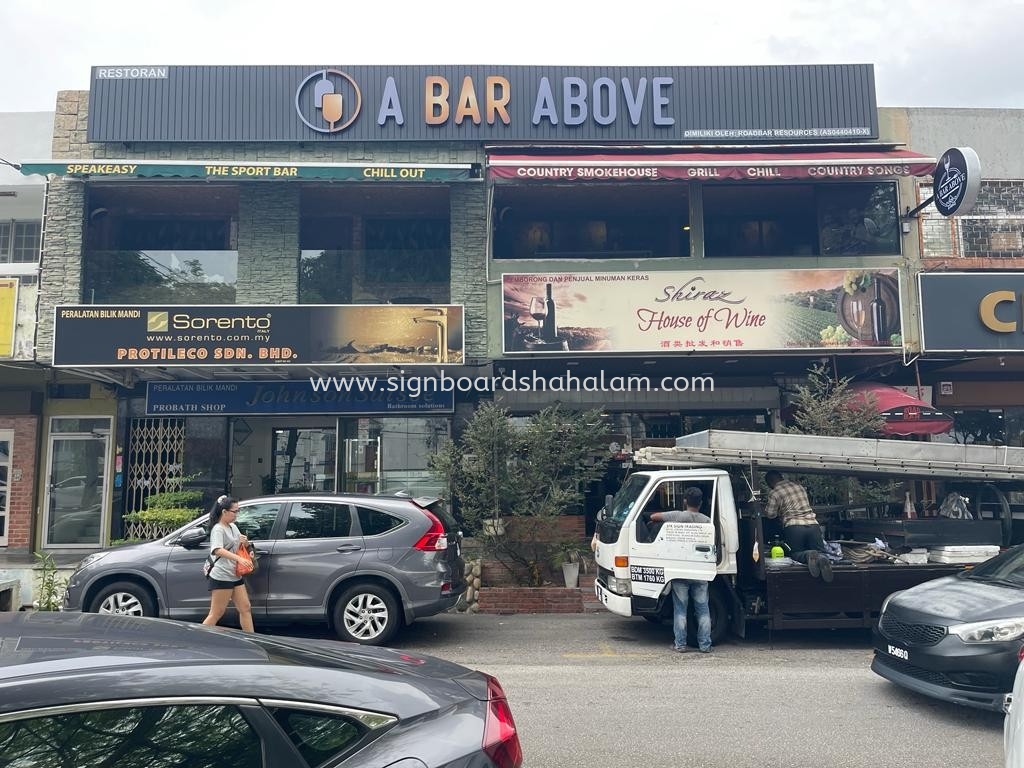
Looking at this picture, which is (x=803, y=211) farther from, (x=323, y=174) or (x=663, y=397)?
(x=323, y=174)

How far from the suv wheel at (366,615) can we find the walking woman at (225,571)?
0.99 metres

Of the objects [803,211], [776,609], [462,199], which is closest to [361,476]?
[462,199]

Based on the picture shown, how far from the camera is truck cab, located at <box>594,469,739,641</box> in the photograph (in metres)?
8.71

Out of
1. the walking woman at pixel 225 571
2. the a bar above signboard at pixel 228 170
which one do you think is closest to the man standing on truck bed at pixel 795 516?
the walking woman at pixel 225 571

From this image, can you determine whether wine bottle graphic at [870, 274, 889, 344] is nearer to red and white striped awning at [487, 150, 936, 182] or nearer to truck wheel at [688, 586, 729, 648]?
red and white striped awning at [487, 150, 936, 182]

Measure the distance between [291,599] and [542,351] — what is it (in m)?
6.19

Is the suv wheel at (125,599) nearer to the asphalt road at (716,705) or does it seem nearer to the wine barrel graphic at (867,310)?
the asphalt road at (716,705)

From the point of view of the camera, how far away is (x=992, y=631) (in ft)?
19.6

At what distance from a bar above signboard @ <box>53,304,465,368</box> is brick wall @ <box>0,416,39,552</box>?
3.54 m

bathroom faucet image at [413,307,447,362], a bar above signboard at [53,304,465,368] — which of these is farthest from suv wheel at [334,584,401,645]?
bathroom faucet image at [413,307,447,362]

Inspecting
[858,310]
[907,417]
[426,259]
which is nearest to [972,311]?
[858,310]

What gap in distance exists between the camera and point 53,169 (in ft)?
42.7

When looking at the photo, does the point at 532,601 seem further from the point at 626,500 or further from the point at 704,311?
the point at 704,311

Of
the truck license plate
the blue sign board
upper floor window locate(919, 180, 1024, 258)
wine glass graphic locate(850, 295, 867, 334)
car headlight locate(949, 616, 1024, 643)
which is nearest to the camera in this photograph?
car headlight locate(949, 616, 1024, 643)
